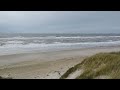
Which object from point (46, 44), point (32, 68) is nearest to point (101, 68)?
point (32, 68)

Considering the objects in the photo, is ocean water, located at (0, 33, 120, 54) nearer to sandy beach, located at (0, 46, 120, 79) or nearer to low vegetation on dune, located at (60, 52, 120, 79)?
sandy beach, located at (0, 46, 120, 79)

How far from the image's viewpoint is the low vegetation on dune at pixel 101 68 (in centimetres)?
529

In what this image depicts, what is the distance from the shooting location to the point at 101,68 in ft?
19.2

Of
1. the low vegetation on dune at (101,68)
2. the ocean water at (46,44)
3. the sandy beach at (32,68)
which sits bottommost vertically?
the ocean water at (46,44)

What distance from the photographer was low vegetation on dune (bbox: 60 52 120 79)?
5.29 m

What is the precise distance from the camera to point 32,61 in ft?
46.2

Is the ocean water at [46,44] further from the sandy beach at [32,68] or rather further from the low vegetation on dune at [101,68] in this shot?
the low vegetation on dune at [101,68]

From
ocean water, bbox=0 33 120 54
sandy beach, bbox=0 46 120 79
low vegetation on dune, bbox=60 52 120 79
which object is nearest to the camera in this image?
low vegetation on dune, bbox=60 52 120 79

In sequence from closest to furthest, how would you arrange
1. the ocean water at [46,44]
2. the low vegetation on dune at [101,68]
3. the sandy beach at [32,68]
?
the low vegetation on dune at [101,68] → the sandy beach at [32,68] → the ocean water at [46,44]

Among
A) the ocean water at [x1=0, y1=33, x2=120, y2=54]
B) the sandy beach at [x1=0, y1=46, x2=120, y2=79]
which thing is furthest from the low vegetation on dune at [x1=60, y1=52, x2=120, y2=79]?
the ocean water at [x1=0, y1=33, x2=120, y2=54]

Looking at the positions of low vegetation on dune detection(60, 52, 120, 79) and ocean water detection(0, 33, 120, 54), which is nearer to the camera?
low vegetation on dune detection(60, 52, 120, 79)

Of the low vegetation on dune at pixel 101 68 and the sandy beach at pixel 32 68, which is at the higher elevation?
the low vegetation on dune at pixel 101 68

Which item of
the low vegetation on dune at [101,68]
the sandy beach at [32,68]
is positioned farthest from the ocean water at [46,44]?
the low vegetation on dune at [101,68]
